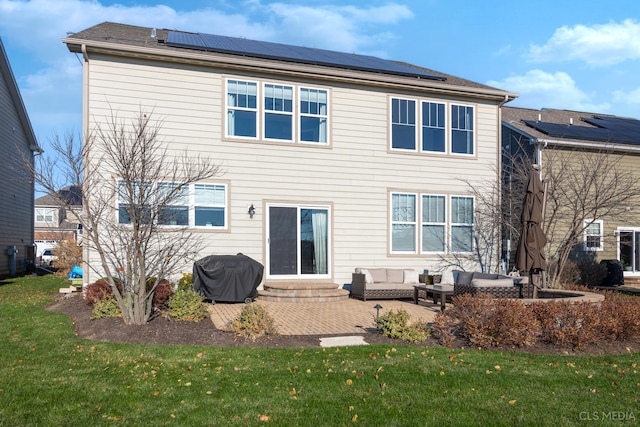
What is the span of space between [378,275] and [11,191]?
1759 cm

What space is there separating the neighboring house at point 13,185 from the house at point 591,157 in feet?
62.3

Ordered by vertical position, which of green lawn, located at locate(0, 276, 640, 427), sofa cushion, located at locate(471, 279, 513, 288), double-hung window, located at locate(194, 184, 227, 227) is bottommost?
green lawn, located at locate(0, 276, 640, 427)

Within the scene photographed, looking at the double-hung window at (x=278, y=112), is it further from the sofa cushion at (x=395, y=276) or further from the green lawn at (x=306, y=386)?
the green lawn at (x=306, y=386)

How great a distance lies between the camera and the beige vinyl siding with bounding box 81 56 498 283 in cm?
1273

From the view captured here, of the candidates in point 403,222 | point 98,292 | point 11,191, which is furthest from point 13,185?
point 403,222

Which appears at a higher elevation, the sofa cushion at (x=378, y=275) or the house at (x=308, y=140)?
the house at (x=308, y=140)

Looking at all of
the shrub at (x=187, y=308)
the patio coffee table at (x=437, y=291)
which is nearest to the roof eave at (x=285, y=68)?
the patio coffee table at (x=437, y=291)

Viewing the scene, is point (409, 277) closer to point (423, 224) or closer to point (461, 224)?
point (423, 224)

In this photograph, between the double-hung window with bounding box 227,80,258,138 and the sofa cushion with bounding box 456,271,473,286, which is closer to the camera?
the sofa cushion with bounding box 456,271,473,286

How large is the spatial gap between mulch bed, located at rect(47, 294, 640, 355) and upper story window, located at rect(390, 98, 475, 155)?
8.31 meters

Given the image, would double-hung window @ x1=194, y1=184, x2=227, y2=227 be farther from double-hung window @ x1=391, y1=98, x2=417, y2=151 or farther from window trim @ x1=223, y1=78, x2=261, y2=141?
double-hung window @ x1=391, y1=98, x2=417, y2=151

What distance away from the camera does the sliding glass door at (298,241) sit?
539 inches

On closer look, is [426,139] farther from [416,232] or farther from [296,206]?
[296,206]

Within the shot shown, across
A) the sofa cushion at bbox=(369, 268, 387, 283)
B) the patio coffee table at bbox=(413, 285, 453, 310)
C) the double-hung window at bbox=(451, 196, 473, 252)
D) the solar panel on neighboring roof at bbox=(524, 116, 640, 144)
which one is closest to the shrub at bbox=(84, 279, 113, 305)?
the sofa cushion at bbox=(369, 268, 387, 283)
